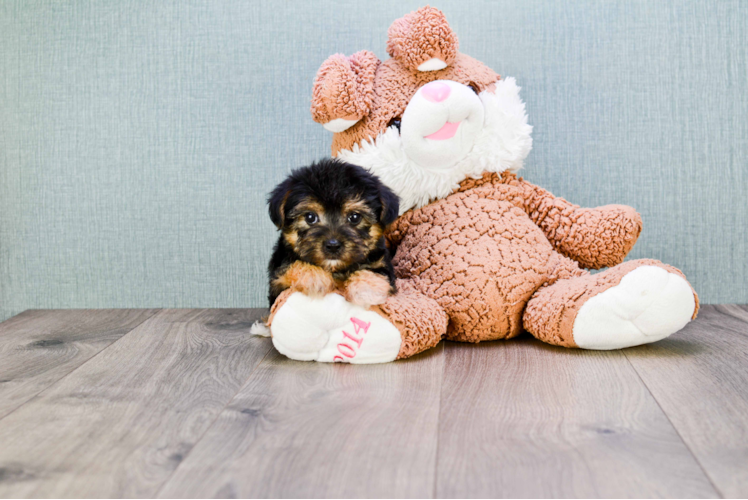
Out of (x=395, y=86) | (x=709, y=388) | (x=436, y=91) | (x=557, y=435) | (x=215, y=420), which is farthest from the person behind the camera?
(x=395, y=86)

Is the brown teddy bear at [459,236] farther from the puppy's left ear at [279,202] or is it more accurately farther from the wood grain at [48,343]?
the wood grain at [48,343]

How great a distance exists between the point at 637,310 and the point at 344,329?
2.49ft

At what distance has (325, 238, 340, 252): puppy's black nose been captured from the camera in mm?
1521

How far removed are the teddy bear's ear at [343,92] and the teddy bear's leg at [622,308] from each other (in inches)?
30.8

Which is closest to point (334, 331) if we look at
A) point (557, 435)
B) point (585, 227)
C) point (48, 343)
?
point (557, 435)

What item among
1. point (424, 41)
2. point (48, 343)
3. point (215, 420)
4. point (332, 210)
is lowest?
point (48, 343)

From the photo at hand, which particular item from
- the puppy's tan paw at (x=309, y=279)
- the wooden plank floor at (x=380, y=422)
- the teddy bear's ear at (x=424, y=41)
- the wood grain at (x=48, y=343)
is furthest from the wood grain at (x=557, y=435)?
the wood grain at (x=48, y=343)

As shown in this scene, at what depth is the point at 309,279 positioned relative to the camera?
1561 millimetres

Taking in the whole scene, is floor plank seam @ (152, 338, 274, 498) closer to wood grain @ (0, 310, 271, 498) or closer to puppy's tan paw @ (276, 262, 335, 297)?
wood grain @ (0, 310, 271, 498)

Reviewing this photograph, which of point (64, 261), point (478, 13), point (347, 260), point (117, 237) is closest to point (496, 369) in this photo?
Answer: point (347, 260)

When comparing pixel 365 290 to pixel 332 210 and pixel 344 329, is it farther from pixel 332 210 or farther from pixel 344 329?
pixel 332 210

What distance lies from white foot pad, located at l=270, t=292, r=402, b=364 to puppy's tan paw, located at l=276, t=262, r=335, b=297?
18 millimetres

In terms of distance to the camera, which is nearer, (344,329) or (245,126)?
(344,329)

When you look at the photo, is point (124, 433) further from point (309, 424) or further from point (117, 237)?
point (117, 237)
